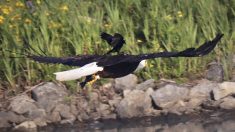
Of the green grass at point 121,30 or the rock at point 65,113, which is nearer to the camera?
the rock at point 65,113

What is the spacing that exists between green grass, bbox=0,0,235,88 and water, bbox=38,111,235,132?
1.57ft

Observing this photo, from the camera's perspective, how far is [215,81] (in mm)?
8523

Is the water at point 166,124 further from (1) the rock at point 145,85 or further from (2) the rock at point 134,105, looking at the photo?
(1) the rock at point 145,85

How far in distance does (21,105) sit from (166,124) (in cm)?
145

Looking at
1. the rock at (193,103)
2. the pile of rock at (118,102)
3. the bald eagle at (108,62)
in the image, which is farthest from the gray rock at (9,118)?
the bald eagle at (108,62)

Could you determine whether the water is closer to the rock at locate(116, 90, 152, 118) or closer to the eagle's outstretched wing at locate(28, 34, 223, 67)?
the rock at locate(116, 90, 152, 118)

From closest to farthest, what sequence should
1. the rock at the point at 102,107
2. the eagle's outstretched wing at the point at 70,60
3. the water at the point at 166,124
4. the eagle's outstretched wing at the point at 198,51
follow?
the eagle's outstretched wing at the point at 198,51, the eagle's outstretched wing at the point at 70,60, the water at the point at 166,124, the rock at the point at 102,107

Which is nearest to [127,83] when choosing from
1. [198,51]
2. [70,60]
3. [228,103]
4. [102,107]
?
[102,107]

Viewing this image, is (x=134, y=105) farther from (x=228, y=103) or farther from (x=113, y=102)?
(x=228, y=103)

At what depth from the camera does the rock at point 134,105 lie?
8289 millimetres

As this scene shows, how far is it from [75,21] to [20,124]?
4.12 ft

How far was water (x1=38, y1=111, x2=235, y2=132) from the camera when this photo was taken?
8.09 m

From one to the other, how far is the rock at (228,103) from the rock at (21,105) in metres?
1.88

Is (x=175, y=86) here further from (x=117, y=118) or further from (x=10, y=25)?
(x=10, y=25)
